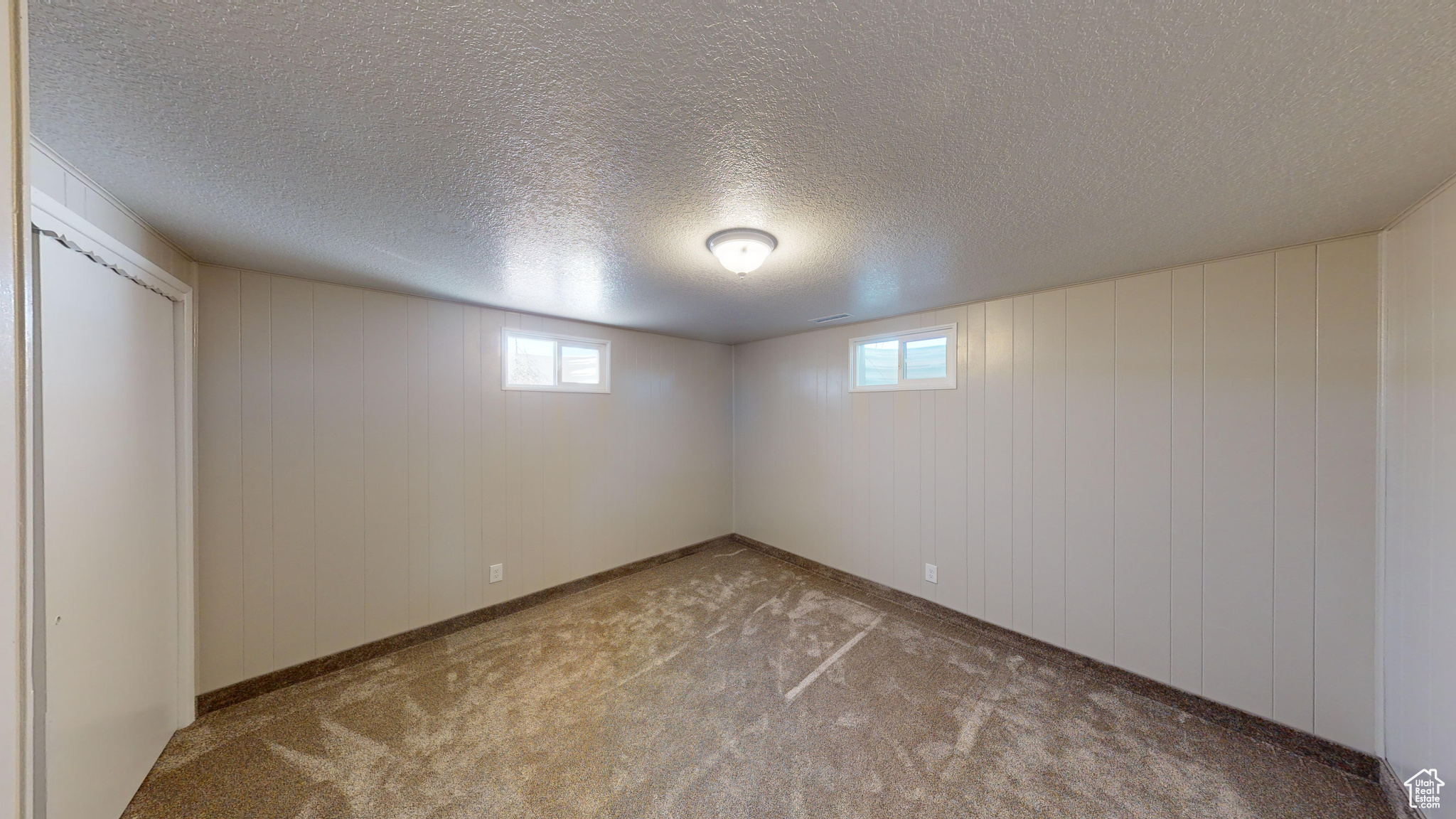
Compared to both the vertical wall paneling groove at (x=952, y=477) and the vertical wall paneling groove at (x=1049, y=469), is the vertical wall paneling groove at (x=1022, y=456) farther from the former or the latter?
the vertical wall paneling groove at (x=952, y=477)

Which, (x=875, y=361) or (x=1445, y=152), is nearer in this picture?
(x=1445, y=152)

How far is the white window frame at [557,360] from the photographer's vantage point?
3193mm

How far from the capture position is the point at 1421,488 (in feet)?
5.12

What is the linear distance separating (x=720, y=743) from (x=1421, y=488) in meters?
2.79

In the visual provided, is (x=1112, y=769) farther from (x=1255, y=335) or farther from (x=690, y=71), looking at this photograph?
(x=690, y=71)

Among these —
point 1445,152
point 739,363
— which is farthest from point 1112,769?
point 739,363

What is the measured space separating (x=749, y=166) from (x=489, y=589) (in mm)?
3198

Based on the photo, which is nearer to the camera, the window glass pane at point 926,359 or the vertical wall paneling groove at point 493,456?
the vertical wall paneling groove at point 493,456

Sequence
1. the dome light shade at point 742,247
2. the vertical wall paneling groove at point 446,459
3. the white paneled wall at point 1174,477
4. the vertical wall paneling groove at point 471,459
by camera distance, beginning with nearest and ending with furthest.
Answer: the dome light shade at point 742,247
the white paneled wall at point 1174,477
the vertical wall paneling groove at point 446,459
the vertical wall paneling groove at point 471,459

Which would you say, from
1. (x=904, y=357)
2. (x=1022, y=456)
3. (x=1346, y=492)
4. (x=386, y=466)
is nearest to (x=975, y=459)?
(x=1022, y=456)

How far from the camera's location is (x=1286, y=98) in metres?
1.03

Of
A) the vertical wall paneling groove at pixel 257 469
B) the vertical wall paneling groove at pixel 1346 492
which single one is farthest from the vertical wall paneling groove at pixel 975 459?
the vertical wall paneling groove at pixel 257 469

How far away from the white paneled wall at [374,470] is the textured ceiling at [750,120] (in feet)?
2.10

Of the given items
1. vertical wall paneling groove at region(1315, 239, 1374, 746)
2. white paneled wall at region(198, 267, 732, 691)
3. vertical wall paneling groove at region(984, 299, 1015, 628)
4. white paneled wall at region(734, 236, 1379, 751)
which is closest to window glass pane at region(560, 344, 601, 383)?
white paneled wall at region(198, 267, 732, 691)
